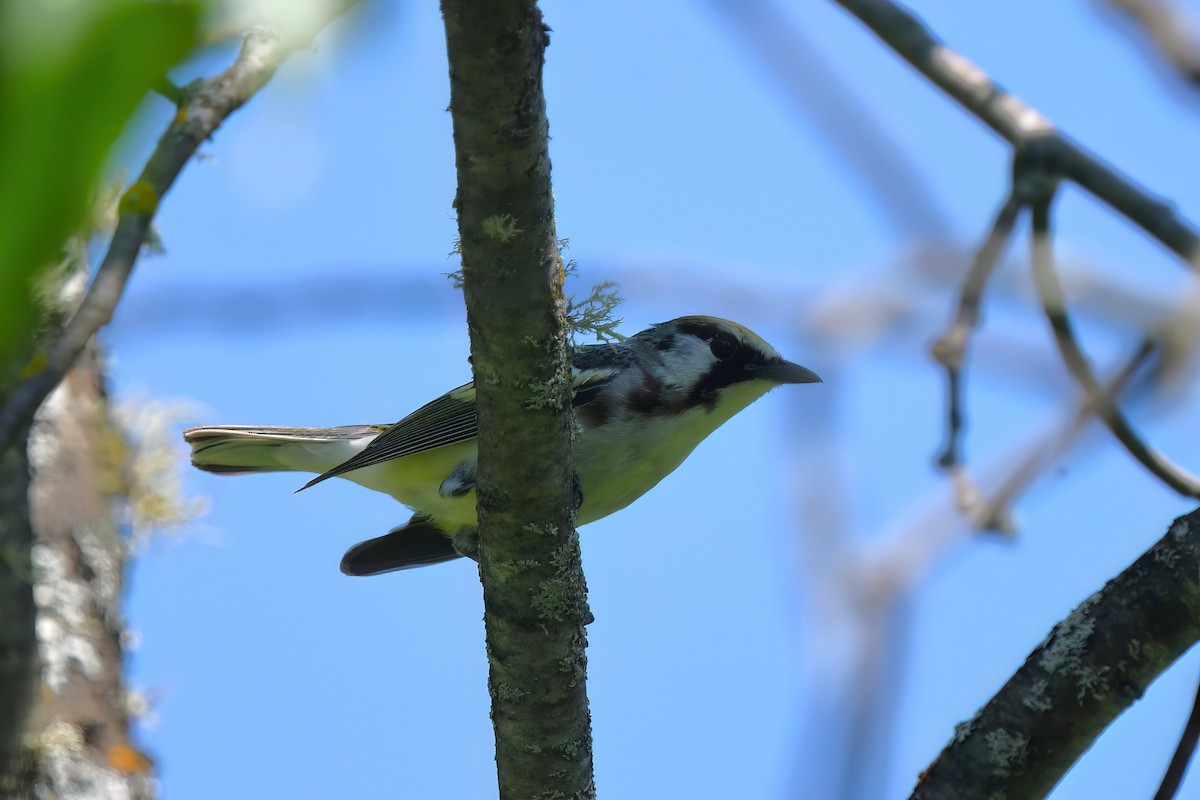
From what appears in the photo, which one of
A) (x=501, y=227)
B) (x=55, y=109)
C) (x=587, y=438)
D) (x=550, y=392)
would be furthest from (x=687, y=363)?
(x=55, y=109)

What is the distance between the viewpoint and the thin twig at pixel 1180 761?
2.19 meters

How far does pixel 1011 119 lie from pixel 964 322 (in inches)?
22.2

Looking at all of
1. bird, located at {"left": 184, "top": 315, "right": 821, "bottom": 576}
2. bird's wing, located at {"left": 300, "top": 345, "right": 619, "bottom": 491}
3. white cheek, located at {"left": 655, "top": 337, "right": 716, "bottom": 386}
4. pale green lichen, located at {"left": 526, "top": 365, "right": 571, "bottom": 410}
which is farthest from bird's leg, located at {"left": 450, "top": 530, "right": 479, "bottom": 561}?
pale green lichen, located at {"left": 526, "top": 365, "right": 571, "bottom": 410}

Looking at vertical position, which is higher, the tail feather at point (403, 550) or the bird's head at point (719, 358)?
the bird's head at point (719, 358)

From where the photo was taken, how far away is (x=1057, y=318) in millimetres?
3168

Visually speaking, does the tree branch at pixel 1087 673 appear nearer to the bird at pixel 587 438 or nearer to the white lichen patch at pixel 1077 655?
the white lichen patch at pixel 1077 655

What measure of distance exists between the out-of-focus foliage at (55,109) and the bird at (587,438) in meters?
3.21

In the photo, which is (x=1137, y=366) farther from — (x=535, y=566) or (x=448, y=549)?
(x=448, y=549)

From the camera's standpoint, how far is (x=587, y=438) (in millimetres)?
4023

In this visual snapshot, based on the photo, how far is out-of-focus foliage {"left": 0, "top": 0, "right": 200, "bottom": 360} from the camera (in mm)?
667

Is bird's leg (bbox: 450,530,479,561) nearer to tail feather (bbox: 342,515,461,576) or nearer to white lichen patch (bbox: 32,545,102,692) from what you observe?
tail feather (bbox: 342,515,461,576)

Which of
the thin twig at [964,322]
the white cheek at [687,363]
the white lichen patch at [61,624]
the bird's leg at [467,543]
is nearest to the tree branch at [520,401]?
the thin twig at [964,322]

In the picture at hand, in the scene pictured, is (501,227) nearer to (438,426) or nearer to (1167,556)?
(1167,556)

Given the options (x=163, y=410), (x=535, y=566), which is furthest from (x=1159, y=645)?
(x=163, y=410)
